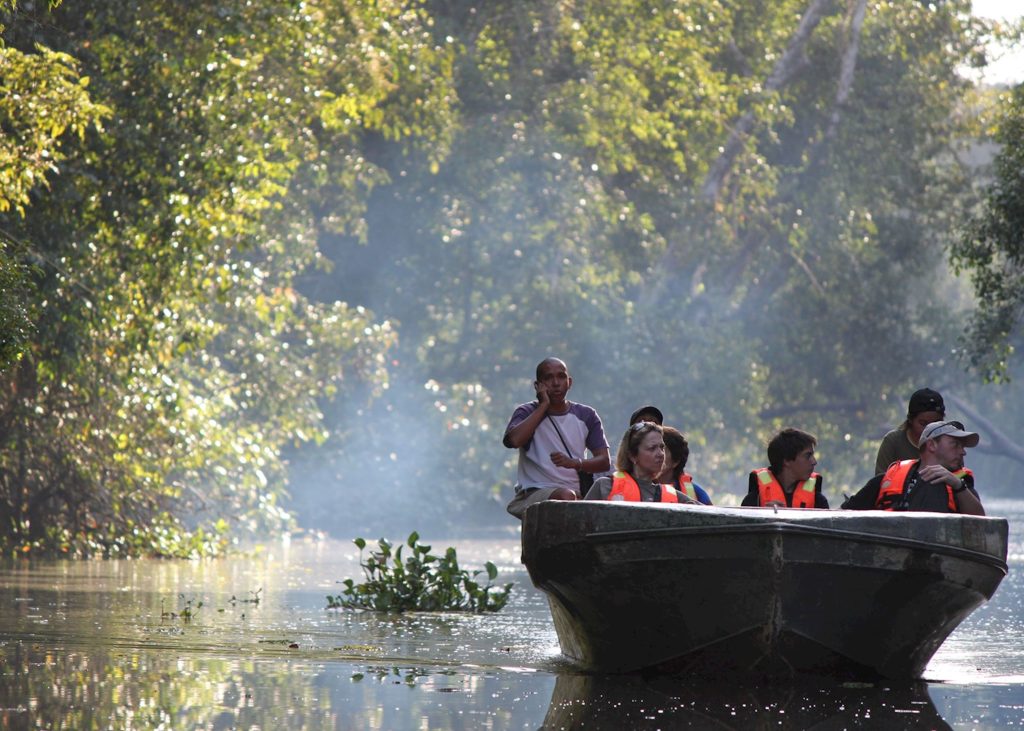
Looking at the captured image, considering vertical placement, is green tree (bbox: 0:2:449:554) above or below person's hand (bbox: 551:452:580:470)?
above

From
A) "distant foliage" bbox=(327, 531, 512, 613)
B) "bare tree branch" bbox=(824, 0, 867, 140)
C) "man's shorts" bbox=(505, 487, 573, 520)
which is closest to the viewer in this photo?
"man's shorts" bbox=(505, 487, 573, 520)

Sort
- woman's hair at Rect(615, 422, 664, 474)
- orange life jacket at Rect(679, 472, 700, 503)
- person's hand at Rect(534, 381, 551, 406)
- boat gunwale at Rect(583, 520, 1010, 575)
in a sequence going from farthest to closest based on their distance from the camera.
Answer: person's hand at Rect(534, 381, 551, 406), orange life jacket at Rect(679, 472, 700, 503), woman's hair at Rect(615, 422, 664, 474), boat gunwale at Rect(583, 520, 1010, 575)

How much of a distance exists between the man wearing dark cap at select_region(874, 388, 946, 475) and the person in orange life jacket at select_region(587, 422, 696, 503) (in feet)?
5.66

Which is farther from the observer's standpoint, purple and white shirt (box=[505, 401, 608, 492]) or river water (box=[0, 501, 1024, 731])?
purple and white shirt (box=[505, 401, 608, 492])

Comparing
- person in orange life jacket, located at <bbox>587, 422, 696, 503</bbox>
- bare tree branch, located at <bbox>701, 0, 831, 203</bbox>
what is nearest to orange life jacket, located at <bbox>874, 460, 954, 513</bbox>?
person in orange life jacket, located at <bbox>587, 422, 696, 503</bbox>

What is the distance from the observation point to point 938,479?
10.7 meters

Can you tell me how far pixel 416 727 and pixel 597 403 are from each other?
38910 mm

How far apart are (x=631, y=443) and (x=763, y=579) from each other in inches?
49.2

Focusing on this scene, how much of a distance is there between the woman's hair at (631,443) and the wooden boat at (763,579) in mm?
554

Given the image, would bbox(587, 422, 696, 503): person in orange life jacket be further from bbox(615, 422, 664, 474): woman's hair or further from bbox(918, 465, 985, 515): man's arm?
bbox(918, 465, 985, 515): man's arm

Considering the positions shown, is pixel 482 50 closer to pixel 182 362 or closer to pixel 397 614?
pixel 182 362

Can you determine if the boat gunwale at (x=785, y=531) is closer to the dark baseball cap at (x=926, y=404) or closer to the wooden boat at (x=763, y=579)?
the wooden boat at (x=763, y=579)

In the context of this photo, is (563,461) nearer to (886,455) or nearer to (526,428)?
(526,428)

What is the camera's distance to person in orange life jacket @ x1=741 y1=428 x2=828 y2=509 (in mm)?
11117
